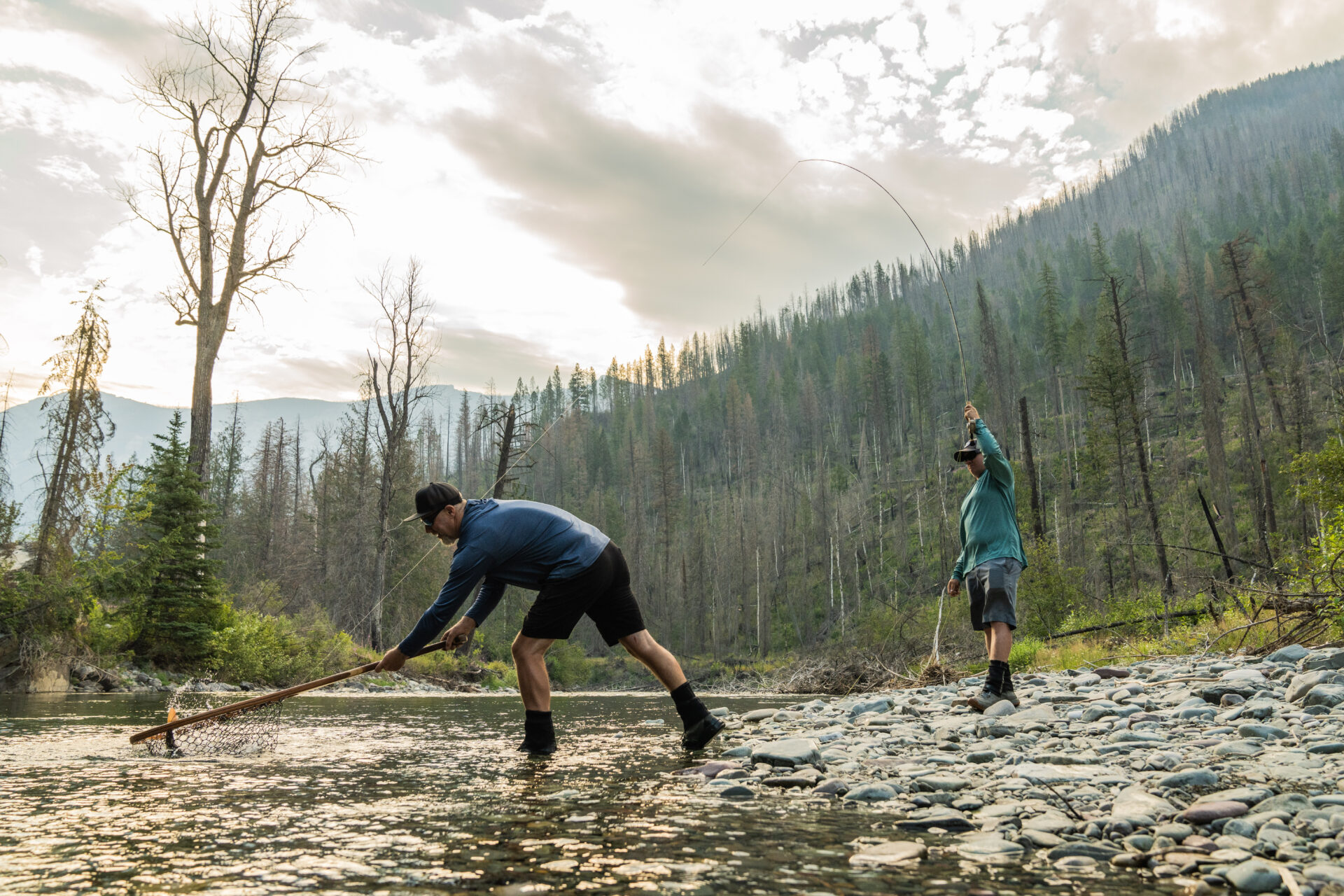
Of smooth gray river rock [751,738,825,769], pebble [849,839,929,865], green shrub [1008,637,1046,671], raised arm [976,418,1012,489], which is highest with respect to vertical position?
raised arm [976,418,1012,489]

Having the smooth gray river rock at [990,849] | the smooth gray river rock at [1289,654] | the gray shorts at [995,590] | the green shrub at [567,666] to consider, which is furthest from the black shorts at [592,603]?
the green shrub at [567,666]

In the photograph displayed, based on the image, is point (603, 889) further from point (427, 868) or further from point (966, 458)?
point (966, 458)

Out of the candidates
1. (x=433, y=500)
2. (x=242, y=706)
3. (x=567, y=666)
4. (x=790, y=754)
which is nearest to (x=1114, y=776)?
(x=790, y=754)

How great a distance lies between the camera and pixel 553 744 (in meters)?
5.32

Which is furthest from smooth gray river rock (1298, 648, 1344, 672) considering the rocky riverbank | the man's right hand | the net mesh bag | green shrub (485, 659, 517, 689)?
green shrub (485, 659, 517, 689)

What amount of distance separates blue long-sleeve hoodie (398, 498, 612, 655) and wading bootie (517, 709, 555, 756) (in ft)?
2.68

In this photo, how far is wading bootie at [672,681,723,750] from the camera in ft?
17.3

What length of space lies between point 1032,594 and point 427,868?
806 inches

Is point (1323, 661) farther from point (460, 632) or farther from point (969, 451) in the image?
point (460, 632)

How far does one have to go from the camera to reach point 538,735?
525 cm

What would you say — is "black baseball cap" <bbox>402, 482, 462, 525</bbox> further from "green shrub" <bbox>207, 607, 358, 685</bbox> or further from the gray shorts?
"green shrub" <bbox>207, 607, 358, 685</bbox>

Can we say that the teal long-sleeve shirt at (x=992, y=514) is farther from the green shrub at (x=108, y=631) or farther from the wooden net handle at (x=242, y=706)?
the green shrub at (x=108, y=631)

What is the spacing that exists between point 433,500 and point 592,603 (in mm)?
1218

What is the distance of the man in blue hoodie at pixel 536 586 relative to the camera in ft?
15.4
